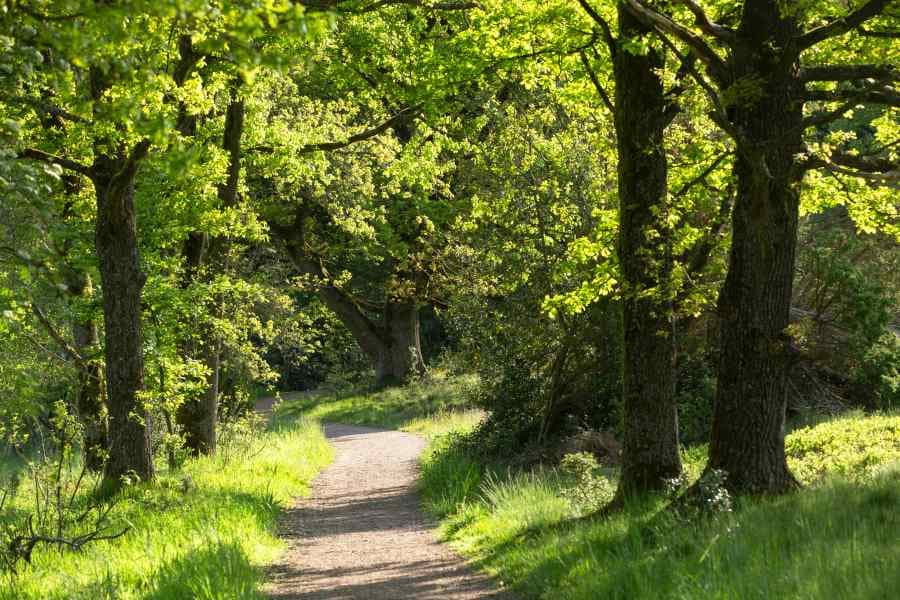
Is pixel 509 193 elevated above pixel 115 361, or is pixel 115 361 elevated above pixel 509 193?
pixel 509 193

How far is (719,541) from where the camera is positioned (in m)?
6.73

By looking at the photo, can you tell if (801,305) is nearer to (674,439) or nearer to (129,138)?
(674,439)

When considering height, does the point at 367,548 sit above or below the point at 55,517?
below

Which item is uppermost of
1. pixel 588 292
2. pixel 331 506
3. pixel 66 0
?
pixel 66 0

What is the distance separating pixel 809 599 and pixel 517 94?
12.9 metres

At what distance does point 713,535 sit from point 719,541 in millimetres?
184

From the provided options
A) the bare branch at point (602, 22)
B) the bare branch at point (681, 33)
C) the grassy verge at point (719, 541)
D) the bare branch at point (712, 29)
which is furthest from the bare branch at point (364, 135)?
the bare branch at point (712, 29)

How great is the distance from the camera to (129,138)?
36.1 ft

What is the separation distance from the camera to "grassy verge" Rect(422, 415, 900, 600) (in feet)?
18.1

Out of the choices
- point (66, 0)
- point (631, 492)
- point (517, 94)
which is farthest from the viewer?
point (517, 94)

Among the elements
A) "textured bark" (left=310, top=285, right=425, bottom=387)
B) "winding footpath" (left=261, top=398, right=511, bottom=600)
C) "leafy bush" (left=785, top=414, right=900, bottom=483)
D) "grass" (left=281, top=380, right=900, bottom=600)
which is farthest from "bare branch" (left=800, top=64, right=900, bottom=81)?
"textured bark" (left=310, top=285, right=425, bottom=387)

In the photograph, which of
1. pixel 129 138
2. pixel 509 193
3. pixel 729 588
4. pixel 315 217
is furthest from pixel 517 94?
pixel 315 217

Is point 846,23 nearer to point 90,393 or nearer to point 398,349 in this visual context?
point 90,393

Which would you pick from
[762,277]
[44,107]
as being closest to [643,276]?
[762,277]
